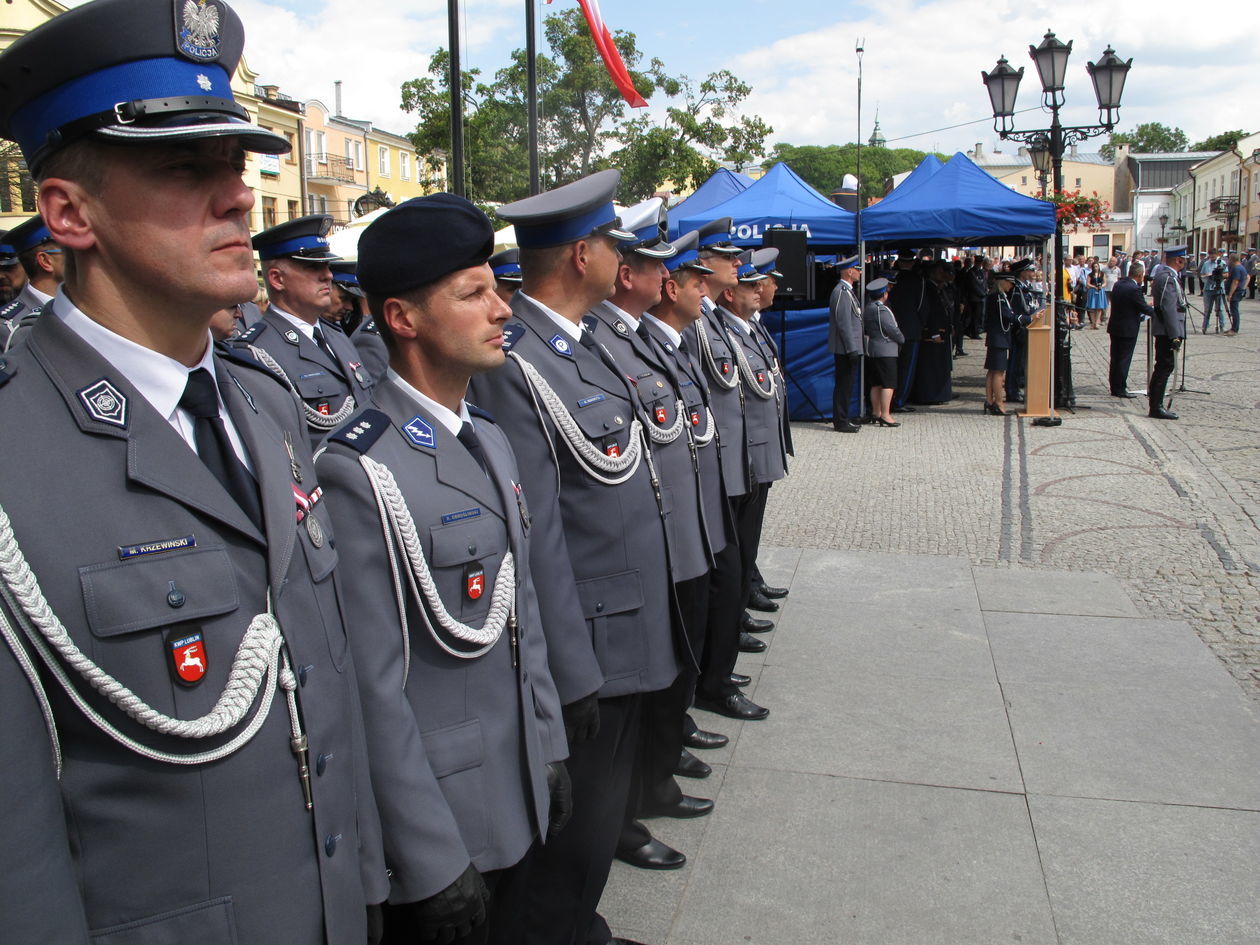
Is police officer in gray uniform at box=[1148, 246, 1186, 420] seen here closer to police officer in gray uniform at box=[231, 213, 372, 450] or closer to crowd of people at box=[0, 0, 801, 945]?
police officer in gray uniform at box=[231, 213, 372, 450]

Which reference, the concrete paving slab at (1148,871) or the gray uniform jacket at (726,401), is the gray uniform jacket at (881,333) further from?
the concrete paving slab at (1148,871)

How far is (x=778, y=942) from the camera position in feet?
10.0

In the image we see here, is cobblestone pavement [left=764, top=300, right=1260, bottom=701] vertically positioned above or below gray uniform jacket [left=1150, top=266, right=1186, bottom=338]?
below

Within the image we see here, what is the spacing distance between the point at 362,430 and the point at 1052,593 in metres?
5.30

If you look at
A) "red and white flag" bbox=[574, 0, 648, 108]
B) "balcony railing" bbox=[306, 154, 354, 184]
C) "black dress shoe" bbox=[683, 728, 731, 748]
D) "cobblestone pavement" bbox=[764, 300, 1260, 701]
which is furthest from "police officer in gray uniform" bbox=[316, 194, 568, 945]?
"balcony railing" bbox=[306, 154, 354, 184]

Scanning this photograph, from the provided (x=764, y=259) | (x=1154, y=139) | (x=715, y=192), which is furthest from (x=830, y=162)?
(x=764, y=259)

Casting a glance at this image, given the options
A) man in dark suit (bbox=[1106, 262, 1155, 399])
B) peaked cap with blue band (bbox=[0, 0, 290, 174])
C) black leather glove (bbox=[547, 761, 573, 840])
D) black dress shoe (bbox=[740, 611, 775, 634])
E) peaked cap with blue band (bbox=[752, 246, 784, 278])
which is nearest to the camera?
peaked cap with blue band (bbox=[0, 0, 290, 174])

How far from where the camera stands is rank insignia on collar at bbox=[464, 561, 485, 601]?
2041 mm

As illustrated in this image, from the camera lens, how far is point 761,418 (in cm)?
551

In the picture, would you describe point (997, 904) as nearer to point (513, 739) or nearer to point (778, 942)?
point (778, 942)

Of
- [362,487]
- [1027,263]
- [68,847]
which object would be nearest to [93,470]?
[68,847]

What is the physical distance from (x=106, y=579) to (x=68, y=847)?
331 mm

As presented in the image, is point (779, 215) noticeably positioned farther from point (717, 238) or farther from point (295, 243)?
point (295, 243)

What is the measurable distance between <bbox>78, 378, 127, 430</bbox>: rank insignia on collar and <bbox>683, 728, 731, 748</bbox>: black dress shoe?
3.30 meters
